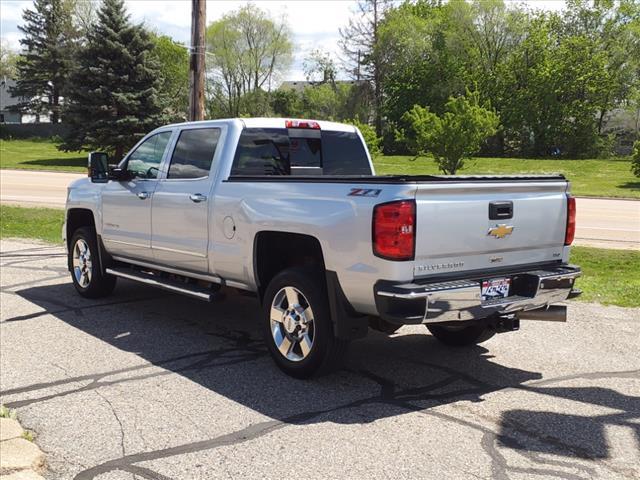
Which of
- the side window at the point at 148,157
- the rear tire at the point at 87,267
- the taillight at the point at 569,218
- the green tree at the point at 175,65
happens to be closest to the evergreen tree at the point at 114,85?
the rear tire at the point at 87,267

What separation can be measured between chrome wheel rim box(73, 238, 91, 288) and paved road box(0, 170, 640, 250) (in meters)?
9.51

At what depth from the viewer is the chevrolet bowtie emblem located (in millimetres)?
4844

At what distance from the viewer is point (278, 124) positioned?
20.9 feet

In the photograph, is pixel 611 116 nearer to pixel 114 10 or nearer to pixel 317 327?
pixel 114 10

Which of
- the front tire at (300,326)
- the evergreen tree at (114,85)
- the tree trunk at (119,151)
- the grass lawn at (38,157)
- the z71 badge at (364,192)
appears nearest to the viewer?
the z71 badge at (364,192)

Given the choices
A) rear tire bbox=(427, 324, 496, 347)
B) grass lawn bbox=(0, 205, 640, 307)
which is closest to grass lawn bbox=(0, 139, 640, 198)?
grass lawn bbox=(0, 205, 640, 307)

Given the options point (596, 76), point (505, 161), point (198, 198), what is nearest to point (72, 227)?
point (198, 198)

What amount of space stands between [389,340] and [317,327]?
1.64 meters

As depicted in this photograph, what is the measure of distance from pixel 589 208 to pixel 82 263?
17020mm

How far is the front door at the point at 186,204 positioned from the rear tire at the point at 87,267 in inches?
54.5

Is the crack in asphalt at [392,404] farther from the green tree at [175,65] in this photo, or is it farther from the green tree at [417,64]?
the green tree at [175,65]

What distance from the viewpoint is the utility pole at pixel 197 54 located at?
10953mm

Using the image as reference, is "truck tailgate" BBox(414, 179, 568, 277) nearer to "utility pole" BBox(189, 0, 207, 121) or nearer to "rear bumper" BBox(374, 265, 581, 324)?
"rear bumper" BBox(374, 265, 581, 324)

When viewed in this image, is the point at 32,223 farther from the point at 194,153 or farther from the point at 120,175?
the point at 194,153
